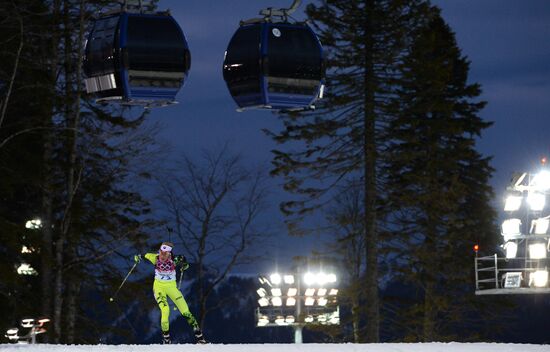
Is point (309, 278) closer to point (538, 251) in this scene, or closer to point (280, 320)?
point (280, 320)

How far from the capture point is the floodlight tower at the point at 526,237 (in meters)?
38.1

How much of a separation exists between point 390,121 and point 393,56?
216cm

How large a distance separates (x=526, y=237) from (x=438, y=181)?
17.0 ft

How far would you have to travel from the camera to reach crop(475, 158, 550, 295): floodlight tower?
38.1 m

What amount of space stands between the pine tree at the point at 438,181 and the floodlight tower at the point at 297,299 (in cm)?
383

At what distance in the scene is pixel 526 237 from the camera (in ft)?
128

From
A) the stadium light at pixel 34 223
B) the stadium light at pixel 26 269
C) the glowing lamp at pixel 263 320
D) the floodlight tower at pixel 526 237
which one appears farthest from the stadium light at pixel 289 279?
the stadium light at pixel 34 223

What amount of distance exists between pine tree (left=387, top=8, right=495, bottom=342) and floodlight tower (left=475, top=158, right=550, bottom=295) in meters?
1.78

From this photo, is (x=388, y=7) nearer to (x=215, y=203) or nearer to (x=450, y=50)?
(x=450, y=50)

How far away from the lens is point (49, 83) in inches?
1160

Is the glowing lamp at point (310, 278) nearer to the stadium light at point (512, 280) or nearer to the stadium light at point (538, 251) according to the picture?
the stadium light at point (512, 280)

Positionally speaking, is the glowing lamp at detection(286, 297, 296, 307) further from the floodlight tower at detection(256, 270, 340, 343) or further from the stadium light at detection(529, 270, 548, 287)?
the stadium light at detection(529, 270, 548, 287)

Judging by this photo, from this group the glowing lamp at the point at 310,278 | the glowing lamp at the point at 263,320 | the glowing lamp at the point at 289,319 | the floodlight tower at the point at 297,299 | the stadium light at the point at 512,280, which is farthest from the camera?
the glowing lamp at the point at 263,320

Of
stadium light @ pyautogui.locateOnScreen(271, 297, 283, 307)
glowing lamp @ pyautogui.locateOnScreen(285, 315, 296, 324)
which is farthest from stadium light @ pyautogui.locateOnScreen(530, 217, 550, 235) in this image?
stadium light @ pyautogui.locateOnScreen(271, 297, 283, 307)
